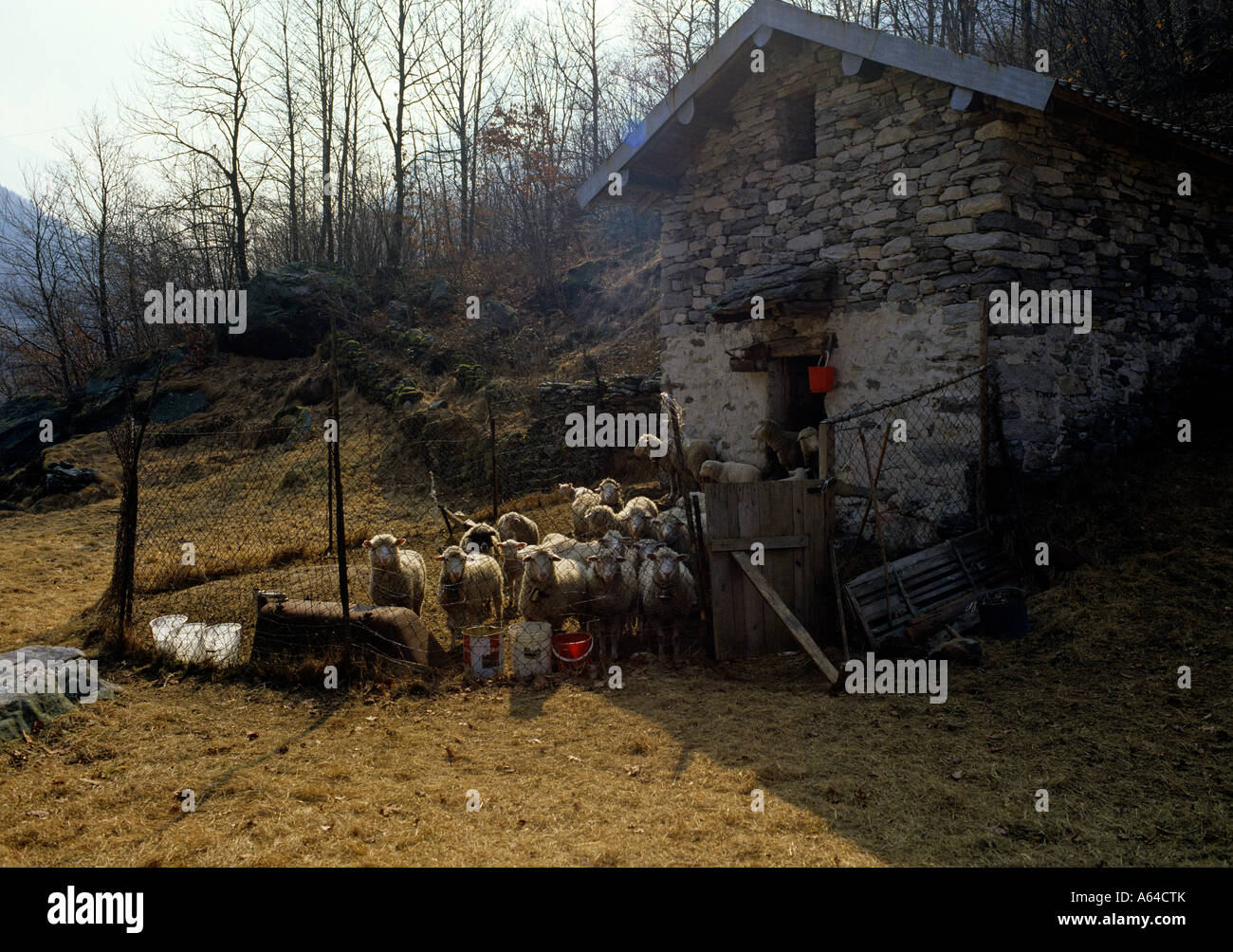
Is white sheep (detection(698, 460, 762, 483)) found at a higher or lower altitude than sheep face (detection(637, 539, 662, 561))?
higher

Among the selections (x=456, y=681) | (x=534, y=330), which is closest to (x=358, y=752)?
(x=456, y=681)

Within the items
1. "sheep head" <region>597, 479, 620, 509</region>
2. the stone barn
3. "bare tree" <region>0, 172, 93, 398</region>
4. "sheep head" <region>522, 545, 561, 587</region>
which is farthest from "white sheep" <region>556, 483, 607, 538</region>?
"bare tree" <region>0, 172, 93, 398</region>

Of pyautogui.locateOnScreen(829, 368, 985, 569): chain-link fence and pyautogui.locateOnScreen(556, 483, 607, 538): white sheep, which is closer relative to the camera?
pyautogui.locateOnScreen(829, 368, 985, 569): chain-link fence

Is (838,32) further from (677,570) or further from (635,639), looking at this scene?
(635,639)

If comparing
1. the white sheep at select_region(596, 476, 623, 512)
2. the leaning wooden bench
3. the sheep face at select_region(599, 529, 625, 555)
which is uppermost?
the white sheep at select_region(596, 476, 623, 512)

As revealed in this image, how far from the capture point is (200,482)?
62.1 feet

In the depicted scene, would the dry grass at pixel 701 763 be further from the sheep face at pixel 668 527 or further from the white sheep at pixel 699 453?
the white sheep at pixel 699 453

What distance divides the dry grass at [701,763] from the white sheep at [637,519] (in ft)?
9.17

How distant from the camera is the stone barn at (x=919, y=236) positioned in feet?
28.9

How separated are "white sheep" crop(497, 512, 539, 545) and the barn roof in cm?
560

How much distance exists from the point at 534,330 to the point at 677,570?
17.1m

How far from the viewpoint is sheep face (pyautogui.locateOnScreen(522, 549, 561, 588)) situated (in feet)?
24.9

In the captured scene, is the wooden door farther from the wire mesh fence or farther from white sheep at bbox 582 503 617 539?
white sheep at bbox 582 503 617 539

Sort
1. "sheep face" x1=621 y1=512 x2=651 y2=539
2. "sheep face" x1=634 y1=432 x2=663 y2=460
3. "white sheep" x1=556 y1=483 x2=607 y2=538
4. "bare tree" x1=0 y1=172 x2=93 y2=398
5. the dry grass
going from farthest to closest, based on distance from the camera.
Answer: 1. "bare tree" x1=0 y1=172 x2=93 y2=398
2. "sheep face" x1=634 y1=432 x2=663 y2=460
3. "white sheep" x1=556 y1=483 x2=607 y2=538
4. "sheep face" x1=621 y1=512 x2=651 y2=539
5. the dry grass
